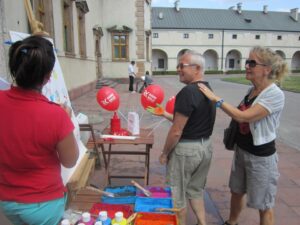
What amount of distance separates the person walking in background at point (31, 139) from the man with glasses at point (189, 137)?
1130 millimetres

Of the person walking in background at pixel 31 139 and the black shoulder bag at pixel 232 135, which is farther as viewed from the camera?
the black shoulder bag at pixel 232 135

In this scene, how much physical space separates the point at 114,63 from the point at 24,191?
22303 millimetres

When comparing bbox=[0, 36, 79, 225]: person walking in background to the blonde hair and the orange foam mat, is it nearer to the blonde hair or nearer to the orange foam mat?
the orange foam mat

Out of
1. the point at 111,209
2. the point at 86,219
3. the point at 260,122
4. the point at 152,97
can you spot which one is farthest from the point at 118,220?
the point at 152,97

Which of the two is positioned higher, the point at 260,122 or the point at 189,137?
the point at 260,122

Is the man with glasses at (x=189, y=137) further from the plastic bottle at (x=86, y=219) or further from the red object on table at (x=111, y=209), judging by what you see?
the plastic bottle at (x=86, y=219)

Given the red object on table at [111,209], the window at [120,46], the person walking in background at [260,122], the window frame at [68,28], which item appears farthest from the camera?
the window at [120,46]

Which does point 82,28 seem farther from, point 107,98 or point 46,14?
point 107,98

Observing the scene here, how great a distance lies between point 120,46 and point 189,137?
21.6m

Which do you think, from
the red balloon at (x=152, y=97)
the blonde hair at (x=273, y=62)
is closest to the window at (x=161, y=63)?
the red balloon at (x=152, y=97)

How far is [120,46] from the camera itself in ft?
76.4

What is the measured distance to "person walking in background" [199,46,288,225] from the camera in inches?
94.5

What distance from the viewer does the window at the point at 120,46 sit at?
2286 cm

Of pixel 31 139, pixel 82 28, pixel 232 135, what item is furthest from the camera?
pixel 82 28
